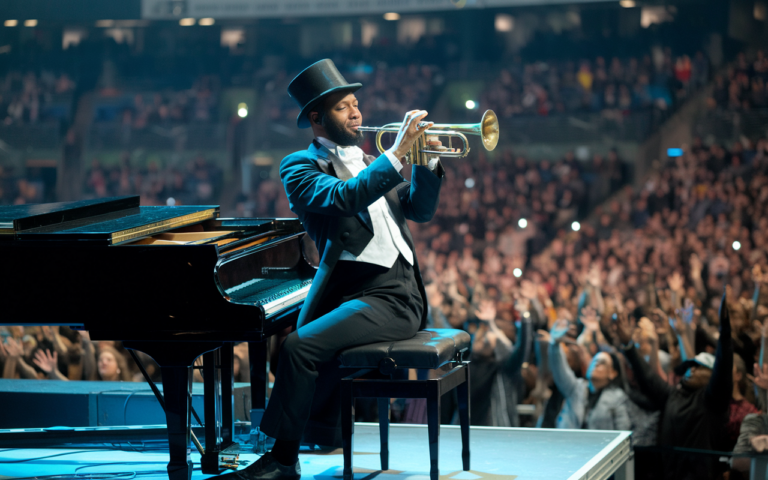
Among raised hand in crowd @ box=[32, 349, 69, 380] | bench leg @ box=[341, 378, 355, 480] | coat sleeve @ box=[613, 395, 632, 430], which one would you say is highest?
bench leg @ box=[341, 378, 355, 480]

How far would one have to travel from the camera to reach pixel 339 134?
2.67 m

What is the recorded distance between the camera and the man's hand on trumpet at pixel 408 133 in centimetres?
239

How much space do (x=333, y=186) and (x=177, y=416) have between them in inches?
32.8

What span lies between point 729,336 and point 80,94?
23.6 feet

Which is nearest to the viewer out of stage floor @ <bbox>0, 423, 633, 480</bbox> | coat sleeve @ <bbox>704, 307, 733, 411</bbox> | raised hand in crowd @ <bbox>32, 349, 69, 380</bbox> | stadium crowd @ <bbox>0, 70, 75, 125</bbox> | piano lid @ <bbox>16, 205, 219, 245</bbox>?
piano lid @ <bbox>16, 205, 219, 245</bbox>

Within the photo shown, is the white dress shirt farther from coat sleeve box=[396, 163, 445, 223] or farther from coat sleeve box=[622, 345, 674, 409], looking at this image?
coat sleeve box=[622, 345, 674, 409]

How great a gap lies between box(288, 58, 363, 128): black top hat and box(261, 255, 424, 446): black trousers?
544mm

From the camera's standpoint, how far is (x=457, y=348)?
267cm

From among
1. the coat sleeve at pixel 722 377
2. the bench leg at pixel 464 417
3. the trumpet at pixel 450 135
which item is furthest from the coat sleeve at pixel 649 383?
the trumpet at pixel 450 135

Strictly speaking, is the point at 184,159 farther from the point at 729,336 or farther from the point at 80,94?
the point at 729,336

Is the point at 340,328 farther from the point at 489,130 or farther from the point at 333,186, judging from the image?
the point at 489,130

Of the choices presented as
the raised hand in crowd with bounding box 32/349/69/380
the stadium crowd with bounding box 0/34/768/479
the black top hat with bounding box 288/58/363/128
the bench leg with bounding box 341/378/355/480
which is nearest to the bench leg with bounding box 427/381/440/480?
the bench leg with bounding box 341/378/355/480

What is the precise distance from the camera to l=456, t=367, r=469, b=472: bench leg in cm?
268

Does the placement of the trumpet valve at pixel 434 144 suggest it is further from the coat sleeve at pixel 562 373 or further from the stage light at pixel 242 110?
the stage light at pixel 242 110
